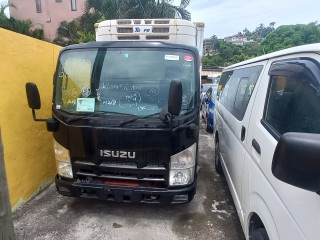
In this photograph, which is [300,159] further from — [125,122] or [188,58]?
[188,58]

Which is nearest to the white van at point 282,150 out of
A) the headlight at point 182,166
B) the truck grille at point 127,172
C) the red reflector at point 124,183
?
the headlight at point 182,166

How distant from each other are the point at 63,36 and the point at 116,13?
36.9 ft

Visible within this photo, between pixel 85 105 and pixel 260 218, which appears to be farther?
pixel 85 105

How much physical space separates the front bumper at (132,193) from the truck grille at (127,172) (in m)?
0.09

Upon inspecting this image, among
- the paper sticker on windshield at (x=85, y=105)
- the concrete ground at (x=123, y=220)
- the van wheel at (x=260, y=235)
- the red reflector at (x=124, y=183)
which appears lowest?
the concrete ground at (x=123, y=220)

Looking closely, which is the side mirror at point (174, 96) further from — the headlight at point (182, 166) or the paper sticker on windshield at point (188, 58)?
the paper sticker on windshield at point (188, 58)

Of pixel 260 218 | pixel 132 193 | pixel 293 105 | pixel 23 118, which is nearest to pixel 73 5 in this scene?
pixel 23 118

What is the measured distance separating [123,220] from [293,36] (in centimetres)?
3651

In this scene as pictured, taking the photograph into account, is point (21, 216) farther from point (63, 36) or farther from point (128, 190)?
point (63, 36)

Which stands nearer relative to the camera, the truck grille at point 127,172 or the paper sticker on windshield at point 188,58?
the truck grille at point 127,172

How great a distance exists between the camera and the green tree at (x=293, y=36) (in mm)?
31828

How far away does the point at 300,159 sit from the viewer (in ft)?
3.22

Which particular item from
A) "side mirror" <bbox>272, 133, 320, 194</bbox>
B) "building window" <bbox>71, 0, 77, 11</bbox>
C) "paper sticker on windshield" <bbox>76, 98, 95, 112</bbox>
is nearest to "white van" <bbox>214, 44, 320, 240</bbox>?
"side mirror" <bbox>272, 133, 320, 194</bbox>

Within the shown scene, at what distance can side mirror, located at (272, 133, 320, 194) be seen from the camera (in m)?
0.96
